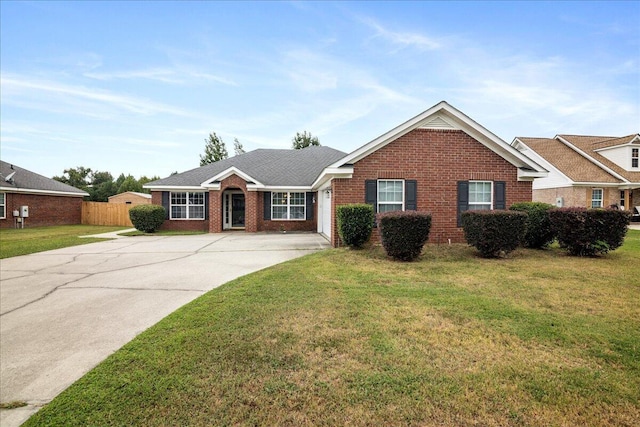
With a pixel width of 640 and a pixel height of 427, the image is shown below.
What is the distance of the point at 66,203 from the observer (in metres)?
25.2

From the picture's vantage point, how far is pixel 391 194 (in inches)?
450

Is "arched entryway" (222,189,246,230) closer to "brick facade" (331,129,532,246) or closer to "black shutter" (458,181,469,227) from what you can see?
"brick facade" (331,129,532,246)

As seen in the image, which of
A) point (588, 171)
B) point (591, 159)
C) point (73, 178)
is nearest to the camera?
point (588, 171)

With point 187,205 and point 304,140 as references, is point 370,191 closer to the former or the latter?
point 187,205

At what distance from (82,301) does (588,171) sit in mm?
28130

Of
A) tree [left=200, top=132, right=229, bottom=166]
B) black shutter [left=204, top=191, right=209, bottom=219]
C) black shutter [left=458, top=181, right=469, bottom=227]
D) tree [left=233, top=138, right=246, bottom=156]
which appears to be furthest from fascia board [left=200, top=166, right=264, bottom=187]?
tree [left=233, top=138, right=246, bottom=156]

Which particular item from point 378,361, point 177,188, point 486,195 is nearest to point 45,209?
point 177,188

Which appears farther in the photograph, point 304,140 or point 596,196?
point 304,140

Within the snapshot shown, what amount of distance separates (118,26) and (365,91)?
1262 cm

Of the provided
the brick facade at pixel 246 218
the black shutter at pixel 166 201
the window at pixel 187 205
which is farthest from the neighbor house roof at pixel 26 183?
the window at pixel 187 205

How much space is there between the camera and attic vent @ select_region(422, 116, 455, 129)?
11.4 m

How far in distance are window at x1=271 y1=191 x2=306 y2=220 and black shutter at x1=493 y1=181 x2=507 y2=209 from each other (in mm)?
10534

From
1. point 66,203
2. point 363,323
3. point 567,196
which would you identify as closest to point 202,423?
point 363,323

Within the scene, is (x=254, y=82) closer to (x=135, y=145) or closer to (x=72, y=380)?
(x=72, y=380)
